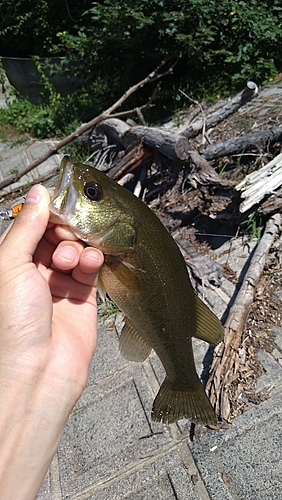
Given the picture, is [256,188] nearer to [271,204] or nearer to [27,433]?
[271,204]

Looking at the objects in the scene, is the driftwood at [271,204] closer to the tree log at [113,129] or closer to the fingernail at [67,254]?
the tree log at [113,129]

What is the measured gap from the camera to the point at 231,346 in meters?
3.25

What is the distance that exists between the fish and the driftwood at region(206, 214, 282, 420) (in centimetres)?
81

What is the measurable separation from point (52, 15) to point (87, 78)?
434 centimetres

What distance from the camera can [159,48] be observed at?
771cm

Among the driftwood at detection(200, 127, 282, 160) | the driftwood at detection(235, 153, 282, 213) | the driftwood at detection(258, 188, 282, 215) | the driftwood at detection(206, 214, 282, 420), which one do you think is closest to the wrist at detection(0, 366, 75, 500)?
the driftwood at detection(206, 214, 282, 420)

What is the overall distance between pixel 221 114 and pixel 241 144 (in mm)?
1638

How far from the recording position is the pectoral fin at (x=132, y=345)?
220 cm

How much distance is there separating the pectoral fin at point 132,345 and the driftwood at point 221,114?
4.27 meters

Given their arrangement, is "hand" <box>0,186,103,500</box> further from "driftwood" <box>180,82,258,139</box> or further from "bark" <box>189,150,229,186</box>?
"driftwood" <box>180,82,258,139</box>

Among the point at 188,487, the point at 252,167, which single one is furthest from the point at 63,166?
the point at 252,167

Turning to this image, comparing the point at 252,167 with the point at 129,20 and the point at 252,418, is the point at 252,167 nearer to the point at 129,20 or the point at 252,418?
the point at 252,418

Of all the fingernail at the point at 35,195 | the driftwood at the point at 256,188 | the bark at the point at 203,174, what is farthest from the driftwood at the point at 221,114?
the fingernail at the point at 35,195

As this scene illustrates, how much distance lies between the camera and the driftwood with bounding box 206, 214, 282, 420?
299cm
